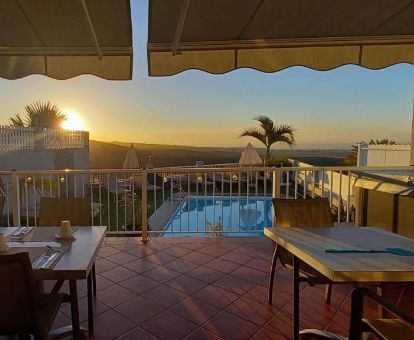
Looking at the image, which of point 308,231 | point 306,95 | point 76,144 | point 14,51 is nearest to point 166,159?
point 76,144

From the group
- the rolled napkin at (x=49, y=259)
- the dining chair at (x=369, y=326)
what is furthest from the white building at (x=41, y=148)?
the dining chair at (x=369, y=326)

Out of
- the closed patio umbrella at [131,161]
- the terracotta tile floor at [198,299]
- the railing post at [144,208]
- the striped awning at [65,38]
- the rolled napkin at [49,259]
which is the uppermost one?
the striped awning at [65,38]

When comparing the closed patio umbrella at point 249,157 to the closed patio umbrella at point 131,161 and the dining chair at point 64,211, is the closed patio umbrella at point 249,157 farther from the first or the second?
the dining chair at point 64,211

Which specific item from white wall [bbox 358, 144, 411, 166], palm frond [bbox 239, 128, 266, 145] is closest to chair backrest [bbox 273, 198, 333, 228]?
white wall [bbox 358, 144, 411, 166]

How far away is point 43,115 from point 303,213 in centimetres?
1640

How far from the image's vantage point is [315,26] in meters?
3.24

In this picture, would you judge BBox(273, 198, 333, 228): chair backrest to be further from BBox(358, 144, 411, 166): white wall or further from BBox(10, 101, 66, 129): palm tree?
BBox(10, 101, 66, 129): palm tree

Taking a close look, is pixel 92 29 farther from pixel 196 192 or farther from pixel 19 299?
pixel 196 192

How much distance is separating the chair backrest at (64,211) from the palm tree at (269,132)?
887cm

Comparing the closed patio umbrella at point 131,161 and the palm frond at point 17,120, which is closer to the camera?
the closed patio umbrella at point 131,161

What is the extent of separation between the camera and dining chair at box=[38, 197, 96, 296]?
279cm

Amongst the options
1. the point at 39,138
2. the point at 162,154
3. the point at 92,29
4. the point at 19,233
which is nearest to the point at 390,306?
the point at 19,233

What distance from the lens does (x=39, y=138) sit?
11.2 metres

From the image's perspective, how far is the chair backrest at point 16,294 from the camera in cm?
136
